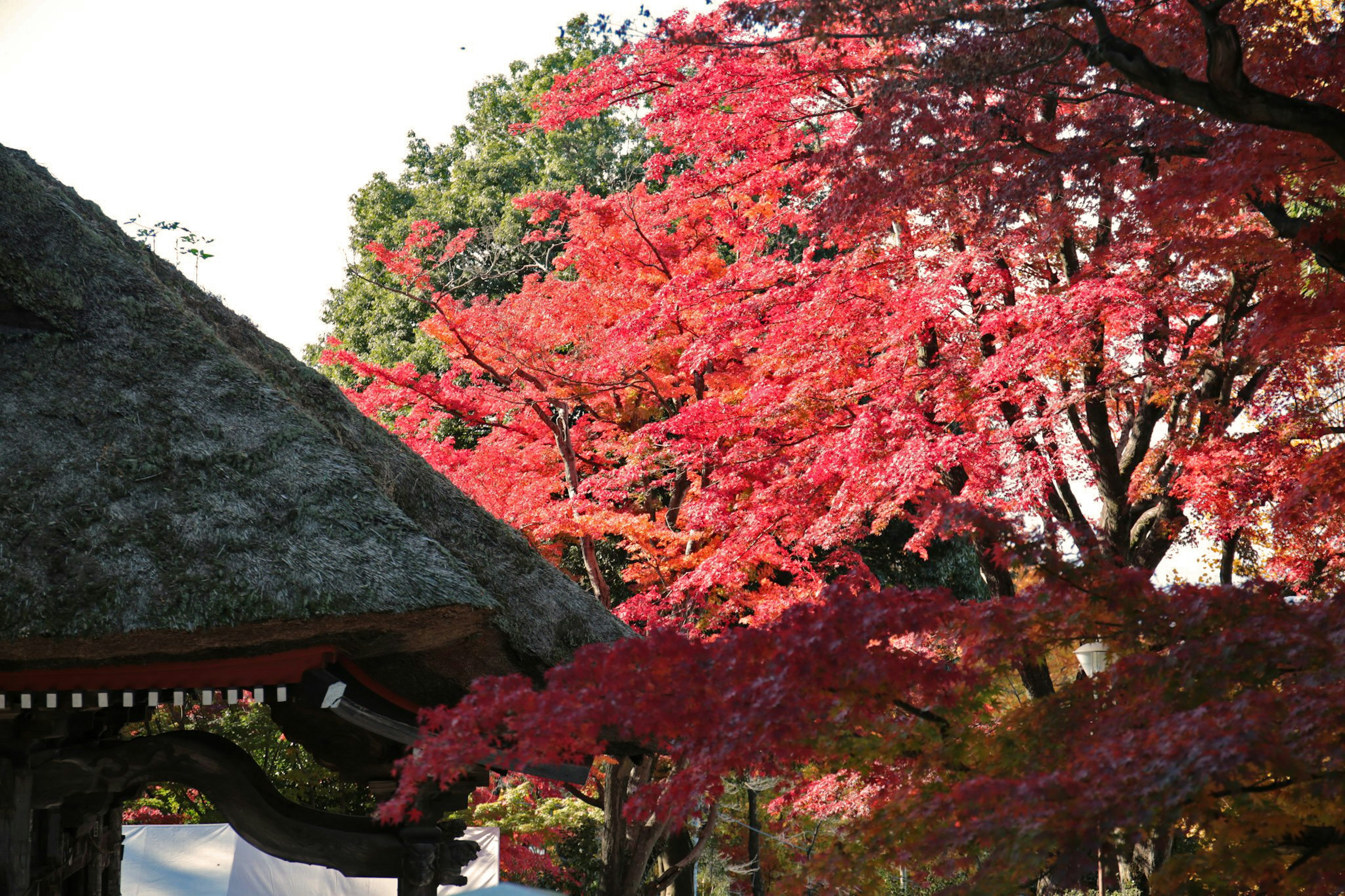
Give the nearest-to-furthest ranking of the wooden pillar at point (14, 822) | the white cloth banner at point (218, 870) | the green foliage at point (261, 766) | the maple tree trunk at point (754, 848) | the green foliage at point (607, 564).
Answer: the wooden pillar at point (14, 822) < the white cloth banner at point (218, 870) < the maple tree trunk at point (754, 848) < the green foliage at point (261, 766) < the green foliage at point (607, 564)

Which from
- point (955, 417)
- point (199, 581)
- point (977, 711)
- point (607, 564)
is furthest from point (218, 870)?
point (977, 711)

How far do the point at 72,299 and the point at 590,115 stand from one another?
399 centimetres

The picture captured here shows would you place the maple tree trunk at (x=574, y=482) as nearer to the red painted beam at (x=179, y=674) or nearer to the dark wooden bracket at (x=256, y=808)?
the dark wooden bracket at (x=256, y=808)

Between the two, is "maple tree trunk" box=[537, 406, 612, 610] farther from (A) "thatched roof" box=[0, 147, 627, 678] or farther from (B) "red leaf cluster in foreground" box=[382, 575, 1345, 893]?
(B) "red leaf cluster in foreground" box=[382, 575, 1345, 893]

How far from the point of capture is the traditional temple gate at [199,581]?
3.85m

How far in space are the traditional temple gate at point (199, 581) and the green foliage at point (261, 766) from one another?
622cm

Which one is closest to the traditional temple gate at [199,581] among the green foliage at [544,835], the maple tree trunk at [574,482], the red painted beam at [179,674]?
the red painted beam at [179,674]

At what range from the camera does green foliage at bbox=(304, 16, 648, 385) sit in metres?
17.7

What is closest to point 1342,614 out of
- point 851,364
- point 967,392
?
point 967,392

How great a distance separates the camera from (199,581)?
384cm

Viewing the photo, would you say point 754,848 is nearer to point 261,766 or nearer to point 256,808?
point 261,766

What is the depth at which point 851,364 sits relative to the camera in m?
8.45

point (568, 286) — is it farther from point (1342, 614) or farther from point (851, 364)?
point (1342, 614)

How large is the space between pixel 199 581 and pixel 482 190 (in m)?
16.4
